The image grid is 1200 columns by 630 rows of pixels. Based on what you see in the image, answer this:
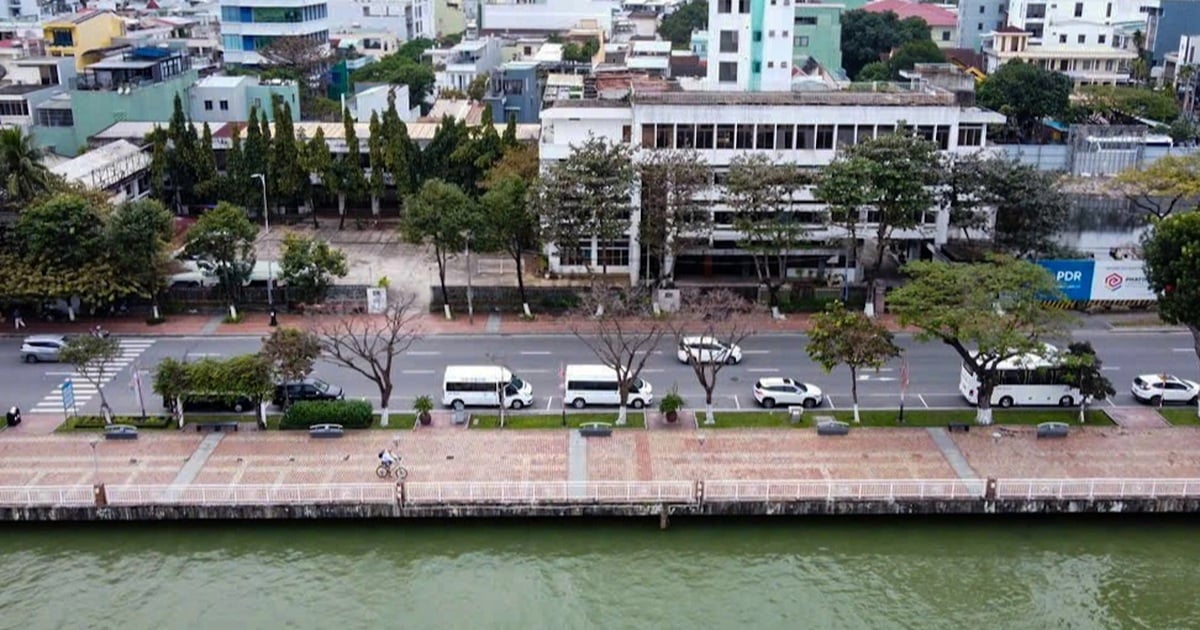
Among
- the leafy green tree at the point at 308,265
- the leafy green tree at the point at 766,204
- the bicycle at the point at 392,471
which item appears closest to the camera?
the bicycle at the point at 392,471

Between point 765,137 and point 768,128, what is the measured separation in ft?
1.45

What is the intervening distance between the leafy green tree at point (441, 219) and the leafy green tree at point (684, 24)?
87.0 m

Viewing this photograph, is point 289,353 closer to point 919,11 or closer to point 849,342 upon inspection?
point 849,342

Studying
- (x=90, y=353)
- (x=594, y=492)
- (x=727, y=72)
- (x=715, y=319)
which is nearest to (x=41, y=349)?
(x=90, y=353)

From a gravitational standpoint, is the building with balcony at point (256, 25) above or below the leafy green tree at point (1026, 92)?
above

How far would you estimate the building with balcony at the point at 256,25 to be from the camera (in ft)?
315

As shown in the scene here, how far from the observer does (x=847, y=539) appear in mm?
30781

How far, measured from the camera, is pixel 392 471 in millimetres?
32594

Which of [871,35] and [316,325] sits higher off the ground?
[871,35]

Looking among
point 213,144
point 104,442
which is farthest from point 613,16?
point 104,442

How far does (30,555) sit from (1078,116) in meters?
75.8

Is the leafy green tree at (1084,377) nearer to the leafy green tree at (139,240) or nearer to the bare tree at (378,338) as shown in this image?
the bare tree at (378,338)

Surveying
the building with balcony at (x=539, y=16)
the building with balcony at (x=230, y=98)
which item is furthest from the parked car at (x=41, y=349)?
the building with balcony at (x=539, y=16)

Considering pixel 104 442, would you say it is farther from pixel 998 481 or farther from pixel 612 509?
pixel 998 481
